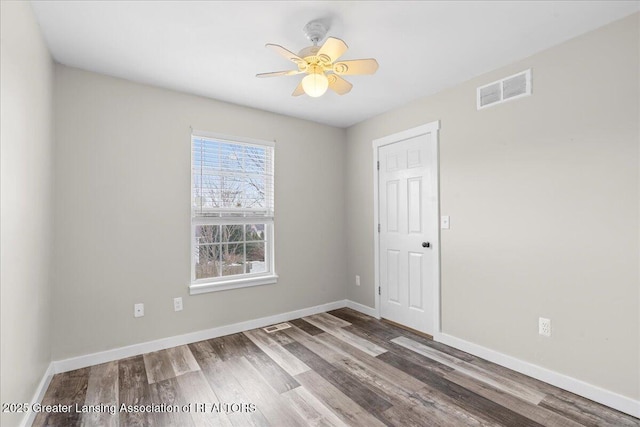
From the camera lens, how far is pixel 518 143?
2463 millimetres

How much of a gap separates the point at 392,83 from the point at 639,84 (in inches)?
66.4

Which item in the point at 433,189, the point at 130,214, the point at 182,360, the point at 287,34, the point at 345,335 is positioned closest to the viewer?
the point at 287,34

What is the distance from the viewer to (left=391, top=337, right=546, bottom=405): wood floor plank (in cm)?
212

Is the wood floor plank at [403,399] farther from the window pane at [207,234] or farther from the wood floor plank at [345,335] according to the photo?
the window pane at [207,234]

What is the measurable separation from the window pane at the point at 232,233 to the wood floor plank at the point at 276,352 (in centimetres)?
102

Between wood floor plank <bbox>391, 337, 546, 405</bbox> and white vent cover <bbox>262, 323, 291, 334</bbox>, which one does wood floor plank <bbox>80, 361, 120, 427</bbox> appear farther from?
wood floor plank <bbox>391, 337, 546, 405</bbox>

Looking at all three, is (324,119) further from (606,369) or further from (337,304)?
(606,369)

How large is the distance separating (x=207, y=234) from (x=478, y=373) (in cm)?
278

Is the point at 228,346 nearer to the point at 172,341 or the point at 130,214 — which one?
the point at 172,341

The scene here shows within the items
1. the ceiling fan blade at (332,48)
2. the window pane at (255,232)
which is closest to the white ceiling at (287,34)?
the ceiling fan blade at (332,48)

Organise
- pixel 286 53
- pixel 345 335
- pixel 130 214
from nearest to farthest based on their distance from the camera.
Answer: pixel 286 53, pixel 130 214, pixel 345 335

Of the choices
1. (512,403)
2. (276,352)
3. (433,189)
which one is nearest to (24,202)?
(276,352)

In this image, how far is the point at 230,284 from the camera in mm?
3273

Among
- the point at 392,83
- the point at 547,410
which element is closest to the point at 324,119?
the point at 392,83
